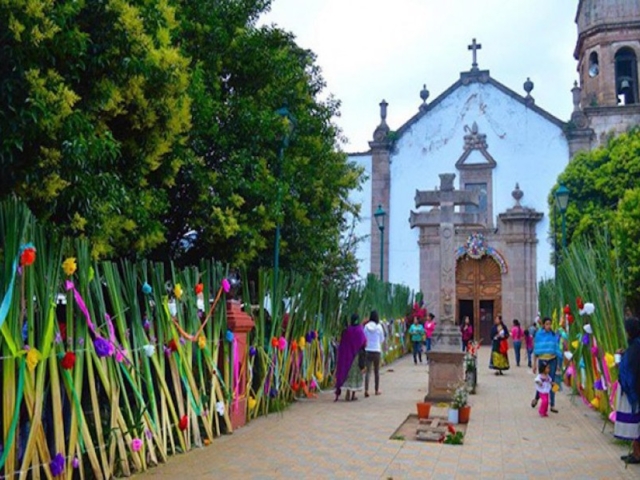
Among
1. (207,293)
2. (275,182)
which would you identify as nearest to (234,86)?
(275,182)

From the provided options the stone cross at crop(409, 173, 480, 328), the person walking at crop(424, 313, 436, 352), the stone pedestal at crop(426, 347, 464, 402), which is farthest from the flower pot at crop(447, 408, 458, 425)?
the person walking at crop(424, 313, 436, 352)

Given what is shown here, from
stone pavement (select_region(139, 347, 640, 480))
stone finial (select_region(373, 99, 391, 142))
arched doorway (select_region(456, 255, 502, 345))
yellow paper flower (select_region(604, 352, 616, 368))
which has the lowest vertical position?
stone pavement (select_region(139, 347, 640, 480))

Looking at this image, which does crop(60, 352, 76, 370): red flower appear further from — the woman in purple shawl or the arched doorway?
the arched doorway

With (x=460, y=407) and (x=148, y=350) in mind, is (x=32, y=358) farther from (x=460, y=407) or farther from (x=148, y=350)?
(x=460, y=407)

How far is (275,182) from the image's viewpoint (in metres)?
11.8

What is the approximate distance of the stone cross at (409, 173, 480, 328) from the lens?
1420 cm

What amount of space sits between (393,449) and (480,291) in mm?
21852

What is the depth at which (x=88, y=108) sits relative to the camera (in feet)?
23.1

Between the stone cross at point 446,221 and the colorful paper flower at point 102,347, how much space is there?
9.00 metres

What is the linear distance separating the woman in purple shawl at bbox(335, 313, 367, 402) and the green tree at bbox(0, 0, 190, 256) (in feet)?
14.7

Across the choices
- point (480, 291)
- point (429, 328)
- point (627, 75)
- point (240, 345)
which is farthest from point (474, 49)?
point (240, 345)

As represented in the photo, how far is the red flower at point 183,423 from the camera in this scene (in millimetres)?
7156

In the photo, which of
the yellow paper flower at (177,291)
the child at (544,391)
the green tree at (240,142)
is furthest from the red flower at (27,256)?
the child at (544,391)

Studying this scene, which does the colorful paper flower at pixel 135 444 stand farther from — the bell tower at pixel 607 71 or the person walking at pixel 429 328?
the bell tower at pixel 607 71
